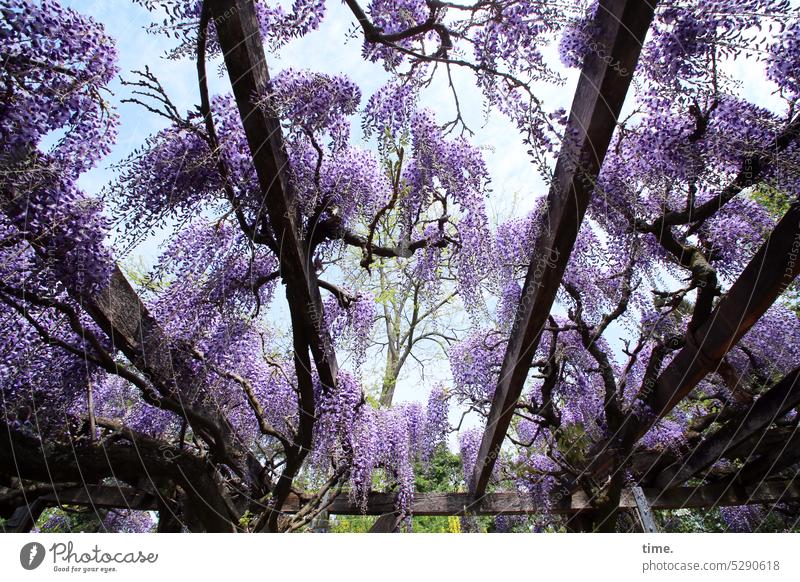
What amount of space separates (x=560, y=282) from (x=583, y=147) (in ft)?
2.04

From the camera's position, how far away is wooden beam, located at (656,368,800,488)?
10.3 ft

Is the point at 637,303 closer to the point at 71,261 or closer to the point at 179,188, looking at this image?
the point at 179,188

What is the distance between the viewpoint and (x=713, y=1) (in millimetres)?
1963

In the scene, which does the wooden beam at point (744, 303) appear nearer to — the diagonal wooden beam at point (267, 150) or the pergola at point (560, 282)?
the pergola at point (560, 282)

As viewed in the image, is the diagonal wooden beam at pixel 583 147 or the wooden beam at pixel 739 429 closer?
the diagonal wooden beam at pixel 583 147

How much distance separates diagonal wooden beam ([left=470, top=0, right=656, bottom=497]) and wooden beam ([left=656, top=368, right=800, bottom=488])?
1.98 metres

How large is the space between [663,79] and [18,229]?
106 inches

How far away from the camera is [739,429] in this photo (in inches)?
136

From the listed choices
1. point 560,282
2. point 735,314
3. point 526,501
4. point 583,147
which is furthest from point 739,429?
point 583,147

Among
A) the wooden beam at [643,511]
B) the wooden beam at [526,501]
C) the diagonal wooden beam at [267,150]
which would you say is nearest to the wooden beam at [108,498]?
the wooden beam at [526,501]
